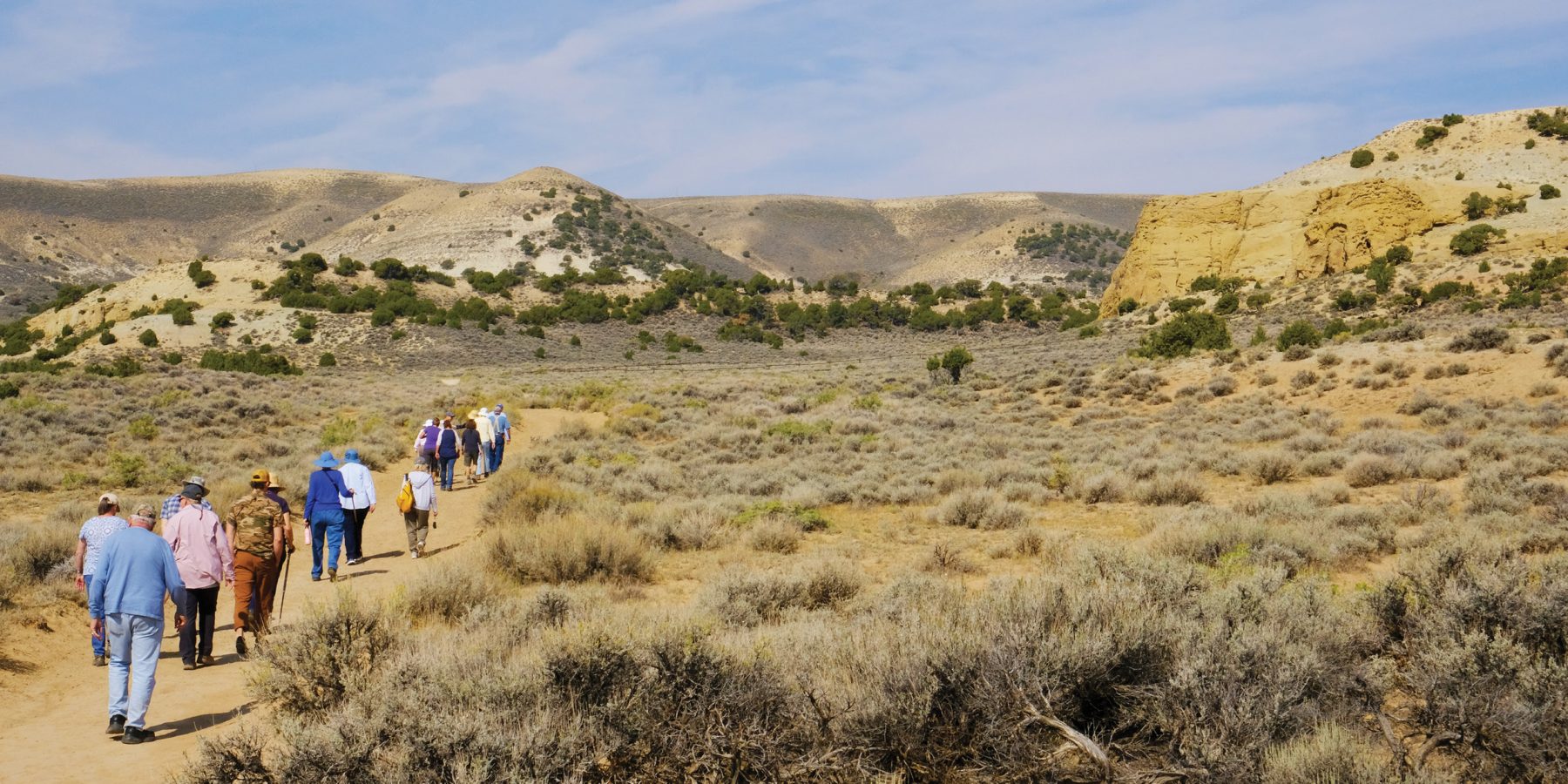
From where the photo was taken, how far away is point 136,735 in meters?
5.95

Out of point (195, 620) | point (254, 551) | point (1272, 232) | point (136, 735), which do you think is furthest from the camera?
point (1272, 232)

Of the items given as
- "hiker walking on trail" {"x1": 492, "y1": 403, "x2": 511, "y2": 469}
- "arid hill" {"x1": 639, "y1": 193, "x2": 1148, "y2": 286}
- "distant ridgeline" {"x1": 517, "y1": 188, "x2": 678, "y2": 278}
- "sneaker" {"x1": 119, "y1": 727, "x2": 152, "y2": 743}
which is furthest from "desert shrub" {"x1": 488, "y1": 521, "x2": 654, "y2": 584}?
"arid hill" {"x1": 639, "y1": 193, "x2": 1148, "y2": 286}

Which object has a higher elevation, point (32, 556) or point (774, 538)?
point (32, 556)

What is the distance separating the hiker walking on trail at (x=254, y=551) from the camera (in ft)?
27.5

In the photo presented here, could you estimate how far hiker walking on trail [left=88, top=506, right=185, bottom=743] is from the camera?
603cm

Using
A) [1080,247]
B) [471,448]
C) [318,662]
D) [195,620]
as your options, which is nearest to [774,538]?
[195,620]

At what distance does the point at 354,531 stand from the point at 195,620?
14.6 ft

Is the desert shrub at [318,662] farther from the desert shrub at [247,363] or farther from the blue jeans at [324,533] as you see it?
the desert shrub at [247,363]

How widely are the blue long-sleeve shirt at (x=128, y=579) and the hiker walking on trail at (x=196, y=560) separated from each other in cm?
130

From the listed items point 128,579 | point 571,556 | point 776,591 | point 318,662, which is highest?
point 128,579

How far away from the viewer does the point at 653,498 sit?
1491 centimetres

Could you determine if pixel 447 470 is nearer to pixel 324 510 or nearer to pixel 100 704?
pixel 324 510

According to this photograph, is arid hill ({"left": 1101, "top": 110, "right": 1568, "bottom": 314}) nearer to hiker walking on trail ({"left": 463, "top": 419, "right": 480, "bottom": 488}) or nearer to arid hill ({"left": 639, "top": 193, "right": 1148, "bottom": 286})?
hiker walking on trail ({"left": 463, "top": 419, "right": 480, "bottom": 488})

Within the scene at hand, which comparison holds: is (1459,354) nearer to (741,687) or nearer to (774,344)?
(741,687)
